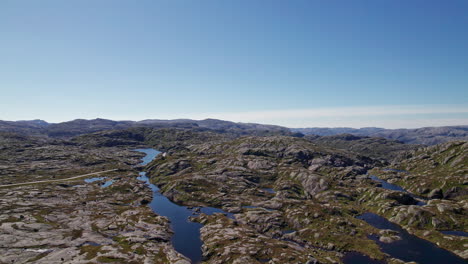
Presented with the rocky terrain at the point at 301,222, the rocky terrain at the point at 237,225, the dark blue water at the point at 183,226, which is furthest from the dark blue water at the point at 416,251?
the dark blue water at the point at 183,226

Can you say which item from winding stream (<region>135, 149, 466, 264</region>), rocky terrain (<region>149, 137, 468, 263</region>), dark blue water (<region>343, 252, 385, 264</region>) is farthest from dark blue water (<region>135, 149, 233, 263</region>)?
dark blue water (<region>343, 252, 385, 264</region>)

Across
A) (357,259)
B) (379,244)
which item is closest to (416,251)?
(379,244)

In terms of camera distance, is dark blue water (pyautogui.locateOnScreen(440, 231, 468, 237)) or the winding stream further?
dark blue water (pyautogui.locateOnScreen(440, 231, 468, 237))

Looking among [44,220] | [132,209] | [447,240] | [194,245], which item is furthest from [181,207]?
[447,240]

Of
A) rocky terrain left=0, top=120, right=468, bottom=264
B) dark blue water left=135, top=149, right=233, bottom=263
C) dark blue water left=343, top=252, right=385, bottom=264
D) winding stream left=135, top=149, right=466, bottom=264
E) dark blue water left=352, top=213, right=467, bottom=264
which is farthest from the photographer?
dark blue water left=135, top=149, right=233, bottom=263

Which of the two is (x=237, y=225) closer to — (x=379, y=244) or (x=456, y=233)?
(x=379, y=244)

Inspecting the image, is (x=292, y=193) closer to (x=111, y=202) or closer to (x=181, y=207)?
(x=181, y=207)

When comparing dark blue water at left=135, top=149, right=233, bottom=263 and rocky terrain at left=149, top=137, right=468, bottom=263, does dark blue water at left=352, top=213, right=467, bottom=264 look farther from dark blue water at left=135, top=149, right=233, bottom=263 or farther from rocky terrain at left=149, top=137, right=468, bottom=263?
dark blue water at left=135, top=149, right=233, bottom=263

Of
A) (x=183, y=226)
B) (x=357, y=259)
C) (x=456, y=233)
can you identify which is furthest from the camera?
(x=183, y=226)
